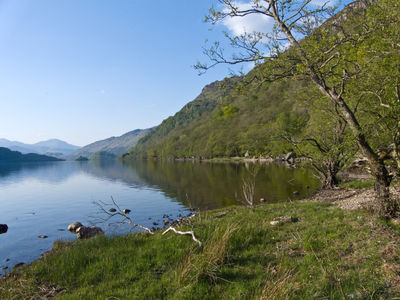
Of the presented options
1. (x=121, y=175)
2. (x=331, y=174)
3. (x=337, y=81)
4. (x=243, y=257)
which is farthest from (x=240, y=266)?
(x=121, y=175)

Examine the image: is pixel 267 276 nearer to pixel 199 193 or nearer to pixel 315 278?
pixel 315 278

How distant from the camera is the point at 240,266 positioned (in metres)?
7.59

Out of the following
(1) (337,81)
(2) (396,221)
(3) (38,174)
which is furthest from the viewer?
(3) (38,174)

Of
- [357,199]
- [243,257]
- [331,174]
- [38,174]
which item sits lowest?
[38,174]

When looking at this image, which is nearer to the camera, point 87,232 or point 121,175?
point 87,232

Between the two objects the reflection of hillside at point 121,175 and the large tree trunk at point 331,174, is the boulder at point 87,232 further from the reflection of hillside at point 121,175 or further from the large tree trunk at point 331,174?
the reflection of hillside at point 121,175

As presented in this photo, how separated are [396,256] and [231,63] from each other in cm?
865

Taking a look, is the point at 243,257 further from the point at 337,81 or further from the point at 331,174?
the point at 331,174

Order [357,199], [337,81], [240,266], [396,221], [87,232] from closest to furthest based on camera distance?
1. [240,266]
2. [396,221]
3. [337,81]
4. [357,199]
5. [87,232]

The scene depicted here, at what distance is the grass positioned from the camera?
6.02 m

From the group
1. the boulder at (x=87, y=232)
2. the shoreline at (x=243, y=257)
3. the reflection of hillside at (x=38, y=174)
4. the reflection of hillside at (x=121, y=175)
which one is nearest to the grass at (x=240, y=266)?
the shoreline at (x=243, y=257)

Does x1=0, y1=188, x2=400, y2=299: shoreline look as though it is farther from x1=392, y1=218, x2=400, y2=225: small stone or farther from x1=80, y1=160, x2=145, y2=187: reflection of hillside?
x1=80, y1=160, x2=145, y2=187: reflection of hillside

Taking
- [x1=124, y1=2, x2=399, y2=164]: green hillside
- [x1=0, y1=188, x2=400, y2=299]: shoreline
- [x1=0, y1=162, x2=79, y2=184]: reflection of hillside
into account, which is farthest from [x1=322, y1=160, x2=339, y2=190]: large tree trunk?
[x1=0, y1=162, x2=79, y2=184]: reflection of hillside

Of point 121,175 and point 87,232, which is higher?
point 121,175
